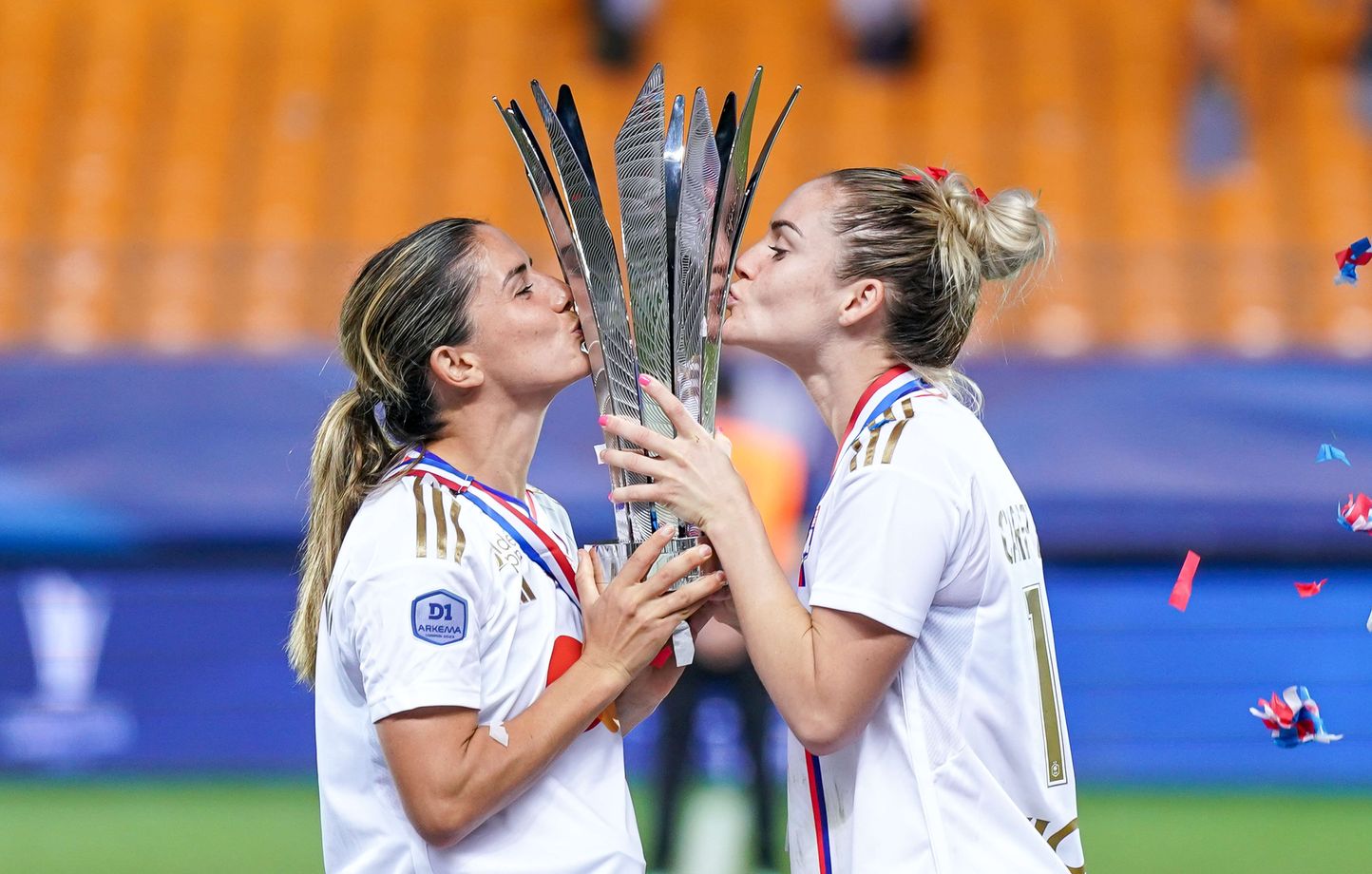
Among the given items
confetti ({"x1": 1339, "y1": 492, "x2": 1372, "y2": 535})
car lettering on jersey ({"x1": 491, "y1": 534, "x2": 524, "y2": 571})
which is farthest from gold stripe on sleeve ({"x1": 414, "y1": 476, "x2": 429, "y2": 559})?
confetti ({"x1": 1339, "y1": 492, "x2": 1372, "y2": 535})

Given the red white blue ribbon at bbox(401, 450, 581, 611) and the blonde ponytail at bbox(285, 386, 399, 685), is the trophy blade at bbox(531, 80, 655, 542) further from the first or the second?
the blonde ponytail at bbox(285, 386, 399, 685)

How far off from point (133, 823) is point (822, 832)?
179 inches

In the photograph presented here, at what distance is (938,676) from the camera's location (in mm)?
2217

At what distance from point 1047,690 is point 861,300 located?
0.73 m

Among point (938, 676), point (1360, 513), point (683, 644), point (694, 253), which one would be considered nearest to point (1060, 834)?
point (938, 676)

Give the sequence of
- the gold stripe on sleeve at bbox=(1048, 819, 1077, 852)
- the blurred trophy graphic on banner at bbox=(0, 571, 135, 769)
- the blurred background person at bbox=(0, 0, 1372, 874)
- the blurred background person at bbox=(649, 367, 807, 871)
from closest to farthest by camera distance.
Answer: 1. the gold stripe on sleeve at bbox=(1048, 819, 1077, 852)
2. the blurred background person at bbox=(649, 367, 807, 871)
3. the blurred background person at bbox=(0, 0, 1372, 874)
4. the blurred trophy graphic on banner at bbox=(0, 571, 135, 769)

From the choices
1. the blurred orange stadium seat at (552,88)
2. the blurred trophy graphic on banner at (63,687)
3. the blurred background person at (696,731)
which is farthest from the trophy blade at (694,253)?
the blurred orange stadium seat at (552,88)

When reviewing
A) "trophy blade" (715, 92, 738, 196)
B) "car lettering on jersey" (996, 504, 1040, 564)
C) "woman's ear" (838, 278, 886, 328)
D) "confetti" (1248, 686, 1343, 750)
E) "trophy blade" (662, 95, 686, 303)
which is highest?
"trophy blade" (715, 92, 738, 196)

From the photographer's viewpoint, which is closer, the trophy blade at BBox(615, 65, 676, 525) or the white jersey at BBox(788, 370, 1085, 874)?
the white jersey at BBox(788, 370, 1085, 874)

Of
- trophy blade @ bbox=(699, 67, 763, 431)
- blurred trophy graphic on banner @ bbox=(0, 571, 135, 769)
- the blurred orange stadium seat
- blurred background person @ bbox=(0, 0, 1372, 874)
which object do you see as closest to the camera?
trophy blade @ bbox=(699, 67, 763, 431)

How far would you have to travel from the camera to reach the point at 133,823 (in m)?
5.88

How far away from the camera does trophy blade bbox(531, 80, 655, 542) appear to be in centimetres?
233

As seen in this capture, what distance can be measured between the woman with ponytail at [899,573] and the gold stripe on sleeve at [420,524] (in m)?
0.32

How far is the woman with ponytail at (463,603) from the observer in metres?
2.12
